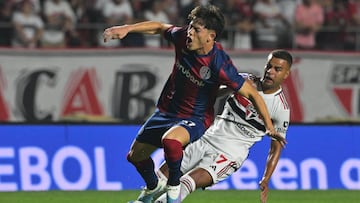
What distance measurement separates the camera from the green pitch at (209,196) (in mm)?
12016

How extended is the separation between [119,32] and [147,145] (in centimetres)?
125

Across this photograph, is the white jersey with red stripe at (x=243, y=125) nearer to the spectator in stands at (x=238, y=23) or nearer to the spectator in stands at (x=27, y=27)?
the spectator in stands at (x=27, y=27)

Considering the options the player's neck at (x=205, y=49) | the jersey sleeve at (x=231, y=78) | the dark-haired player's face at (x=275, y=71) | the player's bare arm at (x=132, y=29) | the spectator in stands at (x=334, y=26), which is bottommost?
the spectator in stands at (x=334, y=26)

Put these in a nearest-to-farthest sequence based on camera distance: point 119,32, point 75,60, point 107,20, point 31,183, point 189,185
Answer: point 119,32 < point 189,185 < point 31,183 < point 75,60 < point 107,20

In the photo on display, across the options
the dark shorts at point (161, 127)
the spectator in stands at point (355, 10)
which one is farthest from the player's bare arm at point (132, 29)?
the spectator in stands at point (355, 10)

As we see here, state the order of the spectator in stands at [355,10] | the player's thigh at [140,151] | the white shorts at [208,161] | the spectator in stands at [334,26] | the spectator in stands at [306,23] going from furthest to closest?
1. the spectator in stands at [355,10]
2. the spectator in stands at [334,26]
3. the spectator in stands at [306,23]
4. the white shorts at [208,161]
5. the player's thigh at [140,151]

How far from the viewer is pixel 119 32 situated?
8906mm

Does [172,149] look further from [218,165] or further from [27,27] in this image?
[27,27]

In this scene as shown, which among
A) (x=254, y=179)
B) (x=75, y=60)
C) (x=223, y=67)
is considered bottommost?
(x=254, y=179)

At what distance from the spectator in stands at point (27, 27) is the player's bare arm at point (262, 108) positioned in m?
8.36

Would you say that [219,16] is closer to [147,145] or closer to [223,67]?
[223,67]

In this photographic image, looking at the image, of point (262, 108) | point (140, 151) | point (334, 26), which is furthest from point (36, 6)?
→ point (262, 108)

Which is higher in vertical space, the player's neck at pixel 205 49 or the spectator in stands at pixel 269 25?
the player's neck at pixel 205 49

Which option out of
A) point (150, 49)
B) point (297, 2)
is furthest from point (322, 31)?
point (150, 49)
